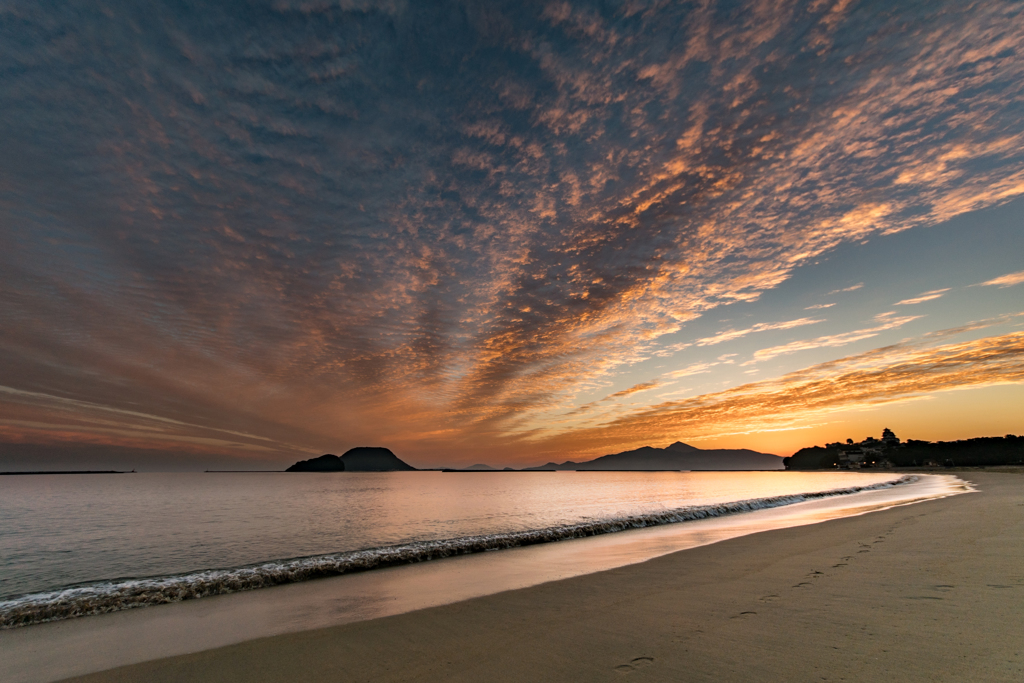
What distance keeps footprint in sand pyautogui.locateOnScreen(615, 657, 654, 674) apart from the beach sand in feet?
0.08

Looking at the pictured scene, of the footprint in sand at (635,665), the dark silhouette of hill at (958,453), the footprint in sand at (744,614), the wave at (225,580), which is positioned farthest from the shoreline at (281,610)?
the dark silhouette of hill at (958,453)

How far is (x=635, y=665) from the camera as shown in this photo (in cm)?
483

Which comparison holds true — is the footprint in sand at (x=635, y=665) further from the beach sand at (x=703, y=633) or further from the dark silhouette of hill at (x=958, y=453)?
the dark silhouette of hill at (x=958, y=453)

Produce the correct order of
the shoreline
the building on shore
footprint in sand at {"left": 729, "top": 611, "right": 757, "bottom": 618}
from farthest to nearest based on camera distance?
the building on shore, the shoreline, footprint in sand at {"left": 729, "top": 611, "right": 757, "bottom": 618}

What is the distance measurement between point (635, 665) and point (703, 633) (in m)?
1.55

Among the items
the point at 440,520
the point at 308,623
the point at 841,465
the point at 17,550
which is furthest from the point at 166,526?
the point at 841,465

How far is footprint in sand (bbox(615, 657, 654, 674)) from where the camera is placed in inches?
186

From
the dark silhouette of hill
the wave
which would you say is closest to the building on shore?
the dark silhouette of hill

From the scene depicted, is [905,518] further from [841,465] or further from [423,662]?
[841,465]

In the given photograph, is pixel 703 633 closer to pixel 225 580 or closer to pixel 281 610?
pixel 281 610

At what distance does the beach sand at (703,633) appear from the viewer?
4559 millimetres

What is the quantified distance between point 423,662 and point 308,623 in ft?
13.0

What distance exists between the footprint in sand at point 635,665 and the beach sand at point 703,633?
0.08 ft

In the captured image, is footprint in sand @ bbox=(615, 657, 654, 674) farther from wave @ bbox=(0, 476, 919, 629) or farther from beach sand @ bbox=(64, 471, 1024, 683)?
wave @ bbox=(0, 476, 919, 629)
